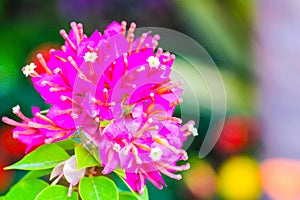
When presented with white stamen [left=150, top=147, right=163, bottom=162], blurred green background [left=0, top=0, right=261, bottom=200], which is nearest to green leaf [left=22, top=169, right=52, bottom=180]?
white stamen [left=150, top=147, right=163, bottom=162]

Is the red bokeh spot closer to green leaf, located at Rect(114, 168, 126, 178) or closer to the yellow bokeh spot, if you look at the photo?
the yellow bokeh spot

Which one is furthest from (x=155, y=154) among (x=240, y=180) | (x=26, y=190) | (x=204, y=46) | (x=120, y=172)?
(x=204, y=46)

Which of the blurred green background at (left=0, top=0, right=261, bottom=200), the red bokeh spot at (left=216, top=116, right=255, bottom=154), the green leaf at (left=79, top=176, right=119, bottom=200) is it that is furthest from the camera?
the red bokeh spot at (left=216, top=116, right=255, bottom=154)

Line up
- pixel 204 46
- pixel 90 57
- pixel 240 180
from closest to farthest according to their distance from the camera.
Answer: pixel 90 57 → pixel 240 180 → pixel 204 46

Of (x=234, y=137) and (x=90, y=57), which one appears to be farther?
(x=234, y=137)

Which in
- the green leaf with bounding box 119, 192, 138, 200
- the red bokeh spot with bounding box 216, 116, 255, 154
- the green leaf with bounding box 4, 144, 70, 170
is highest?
the green leaf with bounding box 4, 144, 70, 170

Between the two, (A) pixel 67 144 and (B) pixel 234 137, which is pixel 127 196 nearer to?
(A) pixel 67 144

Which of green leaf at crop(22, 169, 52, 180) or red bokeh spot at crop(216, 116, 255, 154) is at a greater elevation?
green leaf at crop(22, 169, 52, 180)
